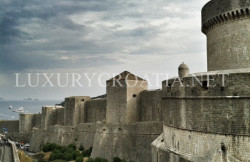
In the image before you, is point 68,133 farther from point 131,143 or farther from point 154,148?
point 154,148

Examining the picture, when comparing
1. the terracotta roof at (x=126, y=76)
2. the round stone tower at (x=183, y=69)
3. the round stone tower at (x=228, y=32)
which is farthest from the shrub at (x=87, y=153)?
the round stone tower at (x=228, y=32)

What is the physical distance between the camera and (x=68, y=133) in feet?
86.7

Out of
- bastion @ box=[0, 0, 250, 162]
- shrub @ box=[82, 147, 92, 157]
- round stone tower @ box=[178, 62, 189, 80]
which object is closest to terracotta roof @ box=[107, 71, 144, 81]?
bastion @ box=[0, 0, 250, 162]

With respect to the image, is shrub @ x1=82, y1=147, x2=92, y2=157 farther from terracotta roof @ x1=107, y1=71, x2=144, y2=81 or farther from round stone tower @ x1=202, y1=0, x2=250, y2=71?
round stone tower @ x1=202, y1=0, x2=250, y2=71

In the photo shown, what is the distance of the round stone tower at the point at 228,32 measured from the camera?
12875 millimetres

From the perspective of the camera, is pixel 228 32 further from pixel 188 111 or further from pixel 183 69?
pixel 188 111

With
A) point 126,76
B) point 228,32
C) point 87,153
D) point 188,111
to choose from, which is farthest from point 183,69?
point 87,153

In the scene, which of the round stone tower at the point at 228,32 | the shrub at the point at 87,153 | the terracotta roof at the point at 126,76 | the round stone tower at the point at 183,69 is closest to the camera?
the round stone tower at the point at 228,32

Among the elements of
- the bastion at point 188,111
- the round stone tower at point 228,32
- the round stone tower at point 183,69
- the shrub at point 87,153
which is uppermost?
the round stone tower at point 228,32

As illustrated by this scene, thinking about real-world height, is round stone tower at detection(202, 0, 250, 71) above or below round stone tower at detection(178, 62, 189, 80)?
above

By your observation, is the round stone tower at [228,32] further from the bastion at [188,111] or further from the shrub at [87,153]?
the shrub at [87,153]

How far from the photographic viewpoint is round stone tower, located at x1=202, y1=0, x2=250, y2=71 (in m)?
12.9

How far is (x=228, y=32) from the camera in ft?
44.4

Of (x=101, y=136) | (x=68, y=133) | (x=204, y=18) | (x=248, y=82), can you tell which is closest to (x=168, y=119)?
(x=248, y=82)
